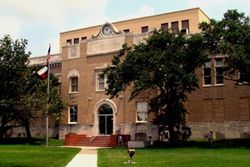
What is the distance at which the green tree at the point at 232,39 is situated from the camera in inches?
1300

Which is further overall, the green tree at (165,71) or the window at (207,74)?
the window at (207,74)

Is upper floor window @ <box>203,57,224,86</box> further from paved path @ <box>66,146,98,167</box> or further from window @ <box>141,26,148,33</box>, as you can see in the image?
window @ <box>141,26,148,33</box>

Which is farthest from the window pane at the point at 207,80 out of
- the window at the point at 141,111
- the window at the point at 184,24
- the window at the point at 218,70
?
the window at the point at 184,24

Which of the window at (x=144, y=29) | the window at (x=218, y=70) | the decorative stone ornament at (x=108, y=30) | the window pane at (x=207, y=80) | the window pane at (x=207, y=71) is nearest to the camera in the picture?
the window at (x=218, y=70)

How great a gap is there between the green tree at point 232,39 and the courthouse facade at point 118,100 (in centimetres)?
676

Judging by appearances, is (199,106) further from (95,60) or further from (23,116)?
(23,116)

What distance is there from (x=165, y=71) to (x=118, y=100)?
13.5 meters

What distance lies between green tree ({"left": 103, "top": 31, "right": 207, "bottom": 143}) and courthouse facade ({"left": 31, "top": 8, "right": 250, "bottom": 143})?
438 cm

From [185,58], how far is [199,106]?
9386 mm

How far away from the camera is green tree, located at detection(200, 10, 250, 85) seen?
33.0 metres

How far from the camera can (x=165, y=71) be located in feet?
115

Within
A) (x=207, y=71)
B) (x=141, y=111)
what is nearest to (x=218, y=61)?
(x=207, y=71)

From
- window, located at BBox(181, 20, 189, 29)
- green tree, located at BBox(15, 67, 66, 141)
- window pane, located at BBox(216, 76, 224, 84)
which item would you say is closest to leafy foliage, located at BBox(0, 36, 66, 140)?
green tree, located at BBox(15, 67, 66, 141)

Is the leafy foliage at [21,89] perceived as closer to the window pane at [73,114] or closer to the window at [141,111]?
the window pane at [73,114]
